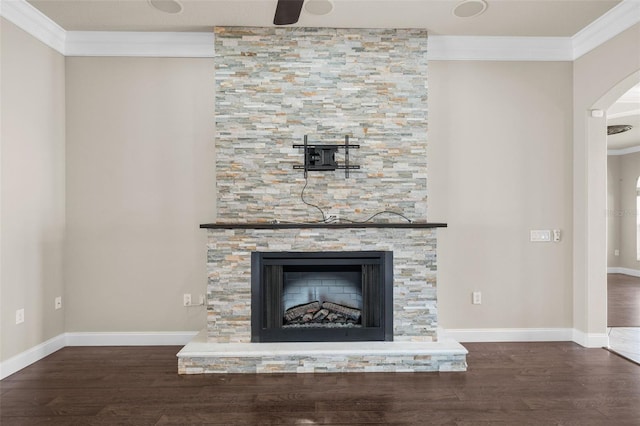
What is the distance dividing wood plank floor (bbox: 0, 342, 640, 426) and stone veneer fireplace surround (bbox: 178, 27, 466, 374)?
1.83 ft

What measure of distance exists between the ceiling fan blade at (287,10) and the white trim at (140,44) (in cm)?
147

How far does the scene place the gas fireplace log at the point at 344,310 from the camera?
3.35 m

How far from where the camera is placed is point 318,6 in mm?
3023

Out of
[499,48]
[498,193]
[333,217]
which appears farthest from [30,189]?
[499,48]

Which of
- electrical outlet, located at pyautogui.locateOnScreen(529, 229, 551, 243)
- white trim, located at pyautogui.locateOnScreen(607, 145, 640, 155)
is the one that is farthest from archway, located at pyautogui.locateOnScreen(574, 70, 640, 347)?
white trim, located at pyautogui.locateOnScreen(607, 145, 640, 155)

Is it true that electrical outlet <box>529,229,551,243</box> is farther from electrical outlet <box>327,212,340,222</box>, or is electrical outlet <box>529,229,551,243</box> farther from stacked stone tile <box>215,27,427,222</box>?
electrical outlet <box>327,212,340,222</box>

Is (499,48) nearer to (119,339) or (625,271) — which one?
(119,339)

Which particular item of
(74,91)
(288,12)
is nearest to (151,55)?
(74,91)

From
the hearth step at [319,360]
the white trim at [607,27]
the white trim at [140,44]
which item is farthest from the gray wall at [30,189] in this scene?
the white trim at [607,27]

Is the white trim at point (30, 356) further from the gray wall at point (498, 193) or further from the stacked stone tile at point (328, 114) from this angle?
the gray wall at point (498, 193)

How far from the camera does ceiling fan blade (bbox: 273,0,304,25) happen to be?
2.16 meters

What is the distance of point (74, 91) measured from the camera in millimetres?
3613

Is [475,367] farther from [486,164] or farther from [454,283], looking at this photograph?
[486,164]

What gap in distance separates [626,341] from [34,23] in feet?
20.1
